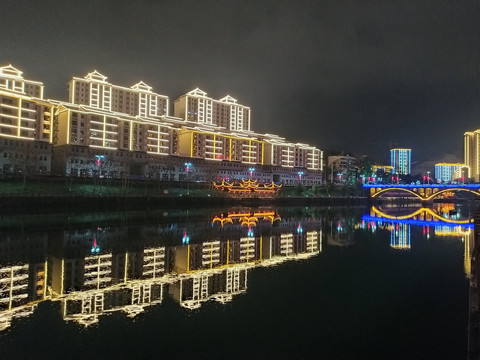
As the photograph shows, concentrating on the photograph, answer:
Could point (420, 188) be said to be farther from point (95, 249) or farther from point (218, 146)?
point (95, 249)

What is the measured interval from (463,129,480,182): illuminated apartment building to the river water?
155581 mm

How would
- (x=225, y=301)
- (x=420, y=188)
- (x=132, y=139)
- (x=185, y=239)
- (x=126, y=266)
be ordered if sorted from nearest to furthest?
(x=225, y=301) → (x=126, y=266) → (x=185, y=239) → (x=132, y=139) → (x=420, y=188)

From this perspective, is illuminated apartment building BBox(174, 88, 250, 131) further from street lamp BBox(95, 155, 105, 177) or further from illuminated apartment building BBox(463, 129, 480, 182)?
illuminated apartment building BBox(463, 129, 480, 182)

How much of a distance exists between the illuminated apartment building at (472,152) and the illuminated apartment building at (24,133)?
506ft

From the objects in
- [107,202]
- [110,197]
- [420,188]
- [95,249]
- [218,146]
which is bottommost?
[95,249]

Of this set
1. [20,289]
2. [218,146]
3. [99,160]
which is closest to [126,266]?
[20,289]

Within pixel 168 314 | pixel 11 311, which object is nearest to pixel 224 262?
pixel 168 314

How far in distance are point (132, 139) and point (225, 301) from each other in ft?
Result: 220

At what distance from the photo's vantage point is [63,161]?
64.6m

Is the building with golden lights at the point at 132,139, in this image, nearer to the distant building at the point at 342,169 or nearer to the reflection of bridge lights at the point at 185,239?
the distant building at the point at 342,169

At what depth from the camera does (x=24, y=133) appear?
5897 centimetres

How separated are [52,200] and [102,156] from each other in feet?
82.9

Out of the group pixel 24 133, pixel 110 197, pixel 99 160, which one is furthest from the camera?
pixel 99 160

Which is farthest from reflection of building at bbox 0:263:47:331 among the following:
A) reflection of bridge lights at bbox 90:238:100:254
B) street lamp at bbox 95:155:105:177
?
street lamp at bbox 95:155:105:177
